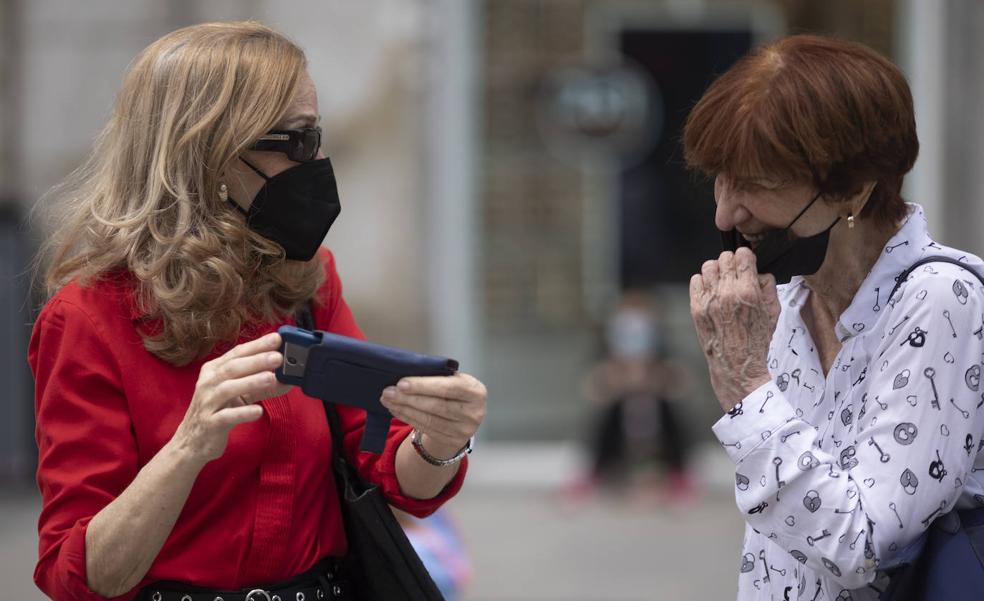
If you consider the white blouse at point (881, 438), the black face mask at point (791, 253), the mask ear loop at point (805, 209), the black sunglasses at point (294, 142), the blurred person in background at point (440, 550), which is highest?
the black sunglasses at point (294, 142)

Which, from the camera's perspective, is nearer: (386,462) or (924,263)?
(924,263)

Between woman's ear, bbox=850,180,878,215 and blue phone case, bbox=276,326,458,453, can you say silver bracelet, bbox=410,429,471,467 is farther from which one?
woman's ear, bbox=850,180,878,215

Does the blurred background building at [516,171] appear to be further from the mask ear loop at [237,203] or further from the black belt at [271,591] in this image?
the mask ear loop at [237,203]

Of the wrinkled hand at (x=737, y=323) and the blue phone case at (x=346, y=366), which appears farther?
the wrinkled hand at (x=737, y=323)

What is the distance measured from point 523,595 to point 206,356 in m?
4.42

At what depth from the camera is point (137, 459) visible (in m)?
2.29

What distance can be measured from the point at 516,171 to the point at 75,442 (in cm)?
718

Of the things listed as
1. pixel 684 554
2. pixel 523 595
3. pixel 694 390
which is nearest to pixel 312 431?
pixel 523 595

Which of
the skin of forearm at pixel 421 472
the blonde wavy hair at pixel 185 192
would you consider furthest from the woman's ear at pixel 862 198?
the blonde wavy hair at pixel 185 192

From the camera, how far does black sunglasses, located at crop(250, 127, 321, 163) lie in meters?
2.43

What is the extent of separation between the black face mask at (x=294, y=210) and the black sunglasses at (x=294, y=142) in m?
0.02

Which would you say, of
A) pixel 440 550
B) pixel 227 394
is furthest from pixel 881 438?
pixel 440 550

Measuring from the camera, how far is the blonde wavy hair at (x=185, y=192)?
7.66 feet

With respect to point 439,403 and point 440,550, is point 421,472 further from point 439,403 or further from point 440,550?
point 440,550
